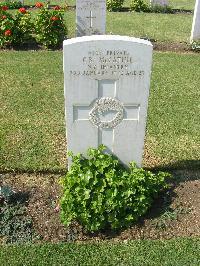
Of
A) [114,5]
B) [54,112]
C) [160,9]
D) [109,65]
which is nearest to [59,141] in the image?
[54,112]

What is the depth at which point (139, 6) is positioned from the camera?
55.6 feet

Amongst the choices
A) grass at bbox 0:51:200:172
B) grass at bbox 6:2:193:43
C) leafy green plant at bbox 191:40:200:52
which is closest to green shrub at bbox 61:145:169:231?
grass at bbox 0:51:200:172

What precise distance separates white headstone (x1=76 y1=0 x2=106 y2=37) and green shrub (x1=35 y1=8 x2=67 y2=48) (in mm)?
571

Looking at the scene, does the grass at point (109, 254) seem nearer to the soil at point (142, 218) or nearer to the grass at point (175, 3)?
the soil at point (142, 218)

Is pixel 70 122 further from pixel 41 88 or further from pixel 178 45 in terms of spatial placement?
pixel 178 45

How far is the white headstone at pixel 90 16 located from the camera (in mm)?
11233

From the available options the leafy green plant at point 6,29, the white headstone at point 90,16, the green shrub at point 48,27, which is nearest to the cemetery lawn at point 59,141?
the leafy green plant at point 6,29

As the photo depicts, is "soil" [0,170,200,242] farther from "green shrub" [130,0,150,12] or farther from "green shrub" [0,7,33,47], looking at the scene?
"green shrub" [130,0,150,12]

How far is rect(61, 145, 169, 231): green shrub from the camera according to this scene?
452 centimetres

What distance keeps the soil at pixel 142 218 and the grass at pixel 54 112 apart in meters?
0.63

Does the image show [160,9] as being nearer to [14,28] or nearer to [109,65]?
[14,28]

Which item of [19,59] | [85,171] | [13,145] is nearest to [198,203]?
[85,171]

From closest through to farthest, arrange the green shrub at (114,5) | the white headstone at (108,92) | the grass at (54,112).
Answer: the white headstone at (108,92), the grass at (54,112), the green shrub at (114,5)

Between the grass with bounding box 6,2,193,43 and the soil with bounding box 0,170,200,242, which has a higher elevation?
the grass with bounding box 6,2,193,43
